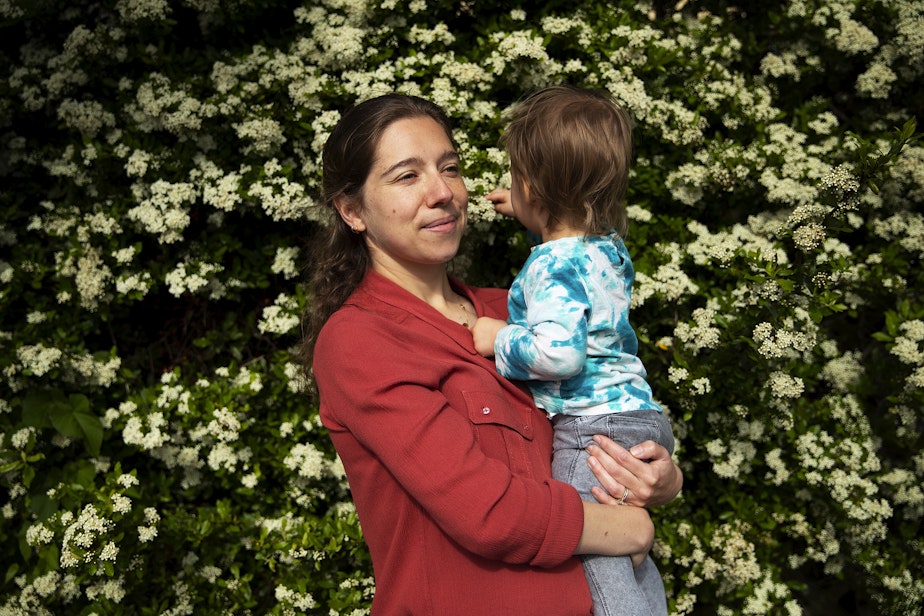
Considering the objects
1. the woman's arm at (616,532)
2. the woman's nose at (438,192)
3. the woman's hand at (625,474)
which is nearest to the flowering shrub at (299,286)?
the woman's nose at (438,192)

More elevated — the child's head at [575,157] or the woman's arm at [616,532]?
the child's head at [575,157]

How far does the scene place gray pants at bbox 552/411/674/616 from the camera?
1.98 m

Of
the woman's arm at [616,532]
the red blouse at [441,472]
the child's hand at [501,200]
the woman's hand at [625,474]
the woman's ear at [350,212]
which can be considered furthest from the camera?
the child's hand at [501,200]

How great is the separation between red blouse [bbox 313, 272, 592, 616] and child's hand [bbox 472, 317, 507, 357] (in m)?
0.05

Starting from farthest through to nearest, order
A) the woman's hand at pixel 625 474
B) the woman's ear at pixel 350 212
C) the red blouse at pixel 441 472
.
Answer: the woman's ear at pixel 350 212 < the woman's hand at pixel 625 474 < the red blouse at pixel 441 472

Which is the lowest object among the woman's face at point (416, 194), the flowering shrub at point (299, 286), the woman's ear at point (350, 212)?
the flowering shrub at point (299, 286)

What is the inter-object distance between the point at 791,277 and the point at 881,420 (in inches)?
56.4

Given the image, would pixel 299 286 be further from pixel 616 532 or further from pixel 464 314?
pixel 616 532

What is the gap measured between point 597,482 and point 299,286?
1909mm

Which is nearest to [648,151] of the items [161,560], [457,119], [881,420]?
[457,119]

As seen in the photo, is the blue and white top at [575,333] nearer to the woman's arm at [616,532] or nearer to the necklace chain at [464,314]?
the necklace chain at [464,314]

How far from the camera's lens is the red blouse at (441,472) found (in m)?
1.78

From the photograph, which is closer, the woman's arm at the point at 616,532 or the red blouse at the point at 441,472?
the red blouse at the point at 441,472

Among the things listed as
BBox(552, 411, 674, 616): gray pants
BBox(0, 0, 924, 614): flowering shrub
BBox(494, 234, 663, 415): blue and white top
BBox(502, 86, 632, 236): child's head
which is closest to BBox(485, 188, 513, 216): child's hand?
BBox(0, 0, 924, 614): flowering shrub
